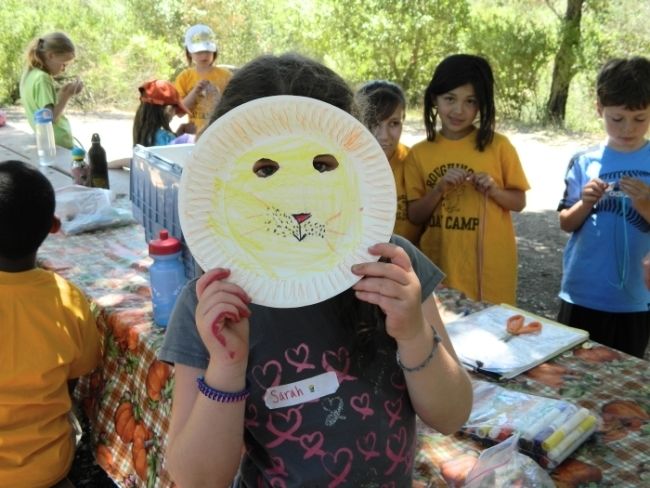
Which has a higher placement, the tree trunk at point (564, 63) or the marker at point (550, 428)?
the tree trunk at point (564, 63)

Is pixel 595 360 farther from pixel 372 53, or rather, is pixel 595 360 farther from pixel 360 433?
pixel 372 53

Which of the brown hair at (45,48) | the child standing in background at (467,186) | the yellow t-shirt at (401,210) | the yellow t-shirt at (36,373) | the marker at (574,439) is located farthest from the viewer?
the brown hair at (45,48)

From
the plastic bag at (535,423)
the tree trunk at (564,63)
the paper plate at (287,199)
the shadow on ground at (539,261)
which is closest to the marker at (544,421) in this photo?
the plastic bag at (535,423)

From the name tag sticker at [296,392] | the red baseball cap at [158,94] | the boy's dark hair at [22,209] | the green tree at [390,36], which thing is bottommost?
the name tag sticker at [296,392]

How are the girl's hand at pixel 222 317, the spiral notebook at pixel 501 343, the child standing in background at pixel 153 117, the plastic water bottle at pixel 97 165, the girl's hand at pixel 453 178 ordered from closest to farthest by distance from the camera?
the girl's hand at pixel 222 317 < the spiral notebook at pixel 501 343 < the girl's hand at pixel 453 178 < the plastic water bottle at pixel 97 165 < the child standing in background at pixel 153 117

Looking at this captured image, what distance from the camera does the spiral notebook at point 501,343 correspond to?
1.83 m

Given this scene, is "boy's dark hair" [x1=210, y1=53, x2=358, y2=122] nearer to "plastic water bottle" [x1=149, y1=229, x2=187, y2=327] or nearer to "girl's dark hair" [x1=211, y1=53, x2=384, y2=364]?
"girl's dark hair" [x1=211, y1=53, x2=384, y2=364]

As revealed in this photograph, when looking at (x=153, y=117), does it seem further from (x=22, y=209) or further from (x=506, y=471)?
(x=506, y=471)

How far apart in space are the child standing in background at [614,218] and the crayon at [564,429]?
1281mm

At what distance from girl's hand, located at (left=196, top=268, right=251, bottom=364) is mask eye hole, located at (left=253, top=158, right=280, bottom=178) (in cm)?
19

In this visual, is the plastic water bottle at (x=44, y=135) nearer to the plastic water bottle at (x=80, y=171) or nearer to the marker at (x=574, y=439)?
the plastic water bottle at (x=80, y=171)

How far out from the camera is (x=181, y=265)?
79.6 inches

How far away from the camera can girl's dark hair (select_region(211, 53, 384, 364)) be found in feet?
3.83

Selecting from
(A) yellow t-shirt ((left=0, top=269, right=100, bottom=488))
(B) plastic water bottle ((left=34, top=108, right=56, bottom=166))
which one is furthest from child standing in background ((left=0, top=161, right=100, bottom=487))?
(B) plastic water bottle ((left=34, top=108, right=56, bottom=166))
